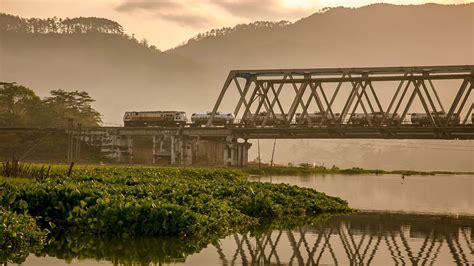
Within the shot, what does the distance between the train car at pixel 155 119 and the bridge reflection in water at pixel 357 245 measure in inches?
3210

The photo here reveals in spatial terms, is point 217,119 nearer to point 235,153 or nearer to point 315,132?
point 235,153

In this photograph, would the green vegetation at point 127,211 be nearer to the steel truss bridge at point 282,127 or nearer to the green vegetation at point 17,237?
the green vegetation at point 17,237

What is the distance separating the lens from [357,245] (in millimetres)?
24781

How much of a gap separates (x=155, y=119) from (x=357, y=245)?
9015 centimetres

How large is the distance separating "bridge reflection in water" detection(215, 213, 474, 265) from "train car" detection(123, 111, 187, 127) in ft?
267

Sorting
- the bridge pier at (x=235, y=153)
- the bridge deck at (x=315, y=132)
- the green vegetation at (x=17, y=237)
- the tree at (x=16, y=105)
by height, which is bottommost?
the green vegetation at (x=17, y=237)

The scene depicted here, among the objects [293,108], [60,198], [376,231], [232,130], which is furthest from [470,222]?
[232,130]

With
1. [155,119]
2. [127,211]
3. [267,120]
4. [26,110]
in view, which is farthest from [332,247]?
[26,110]

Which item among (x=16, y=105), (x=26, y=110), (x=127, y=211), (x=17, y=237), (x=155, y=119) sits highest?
(x=16, y=105)

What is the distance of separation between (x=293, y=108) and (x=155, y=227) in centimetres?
6651

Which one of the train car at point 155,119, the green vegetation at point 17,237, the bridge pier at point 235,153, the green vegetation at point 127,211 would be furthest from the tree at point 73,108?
the green vegetation at point 17,237

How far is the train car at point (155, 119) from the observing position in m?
113

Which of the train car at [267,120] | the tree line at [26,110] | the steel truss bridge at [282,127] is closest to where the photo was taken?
the steel truss bridge at [282,127]

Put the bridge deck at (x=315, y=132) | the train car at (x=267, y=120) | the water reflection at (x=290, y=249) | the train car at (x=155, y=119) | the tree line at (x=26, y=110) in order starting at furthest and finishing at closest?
the tree line at (x=26, y=110)
the train car at (x=155, y=119)
the train car at (x=267, y=120)
the bridge deck at (x=315, y=132)
the water reflection at (x=290, y=249)
